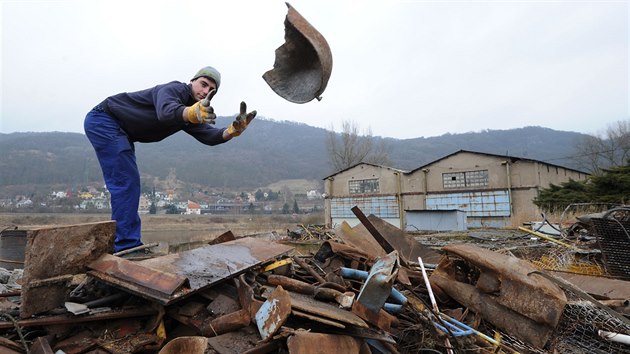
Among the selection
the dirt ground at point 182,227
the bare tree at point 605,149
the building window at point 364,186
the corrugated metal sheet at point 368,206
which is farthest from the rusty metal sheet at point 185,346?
the bare tree at point 605,149

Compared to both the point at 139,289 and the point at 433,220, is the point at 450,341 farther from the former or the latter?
the point at 433,220

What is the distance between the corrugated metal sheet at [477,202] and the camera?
2148 cm

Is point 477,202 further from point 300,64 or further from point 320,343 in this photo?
point 320,343

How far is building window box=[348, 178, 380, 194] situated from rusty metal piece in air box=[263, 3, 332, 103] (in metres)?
24.3

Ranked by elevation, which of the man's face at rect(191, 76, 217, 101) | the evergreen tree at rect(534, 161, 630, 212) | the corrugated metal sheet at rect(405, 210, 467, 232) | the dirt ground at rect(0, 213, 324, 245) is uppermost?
the man's face at rect(191, 76, 217, 101)

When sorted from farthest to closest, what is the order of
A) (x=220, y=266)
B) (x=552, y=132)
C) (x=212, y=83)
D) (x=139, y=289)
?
(x=552, y=132) < (x=212, y=83) < (x=220, y=266) < (x=139, y=289)

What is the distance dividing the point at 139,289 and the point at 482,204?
2363 cm

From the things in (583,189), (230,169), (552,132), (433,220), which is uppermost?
(552,132)

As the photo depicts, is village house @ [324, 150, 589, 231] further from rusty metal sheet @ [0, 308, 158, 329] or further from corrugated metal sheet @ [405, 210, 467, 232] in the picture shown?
rusty metal sheet @ [0, 308, 158, 329]

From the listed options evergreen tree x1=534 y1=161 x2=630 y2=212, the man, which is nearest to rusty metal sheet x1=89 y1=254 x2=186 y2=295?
the man

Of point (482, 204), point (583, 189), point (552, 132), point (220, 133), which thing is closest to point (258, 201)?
point (482, 204)

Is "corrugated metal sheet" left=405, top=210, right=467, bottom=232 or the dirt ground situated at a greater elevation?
"corrugated metal sheet" left=405, top=210, right=467, bottom=232

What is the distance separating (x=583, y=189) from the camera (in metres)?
17.5

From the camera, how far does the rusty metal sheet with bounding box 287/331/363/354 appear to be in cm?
152
